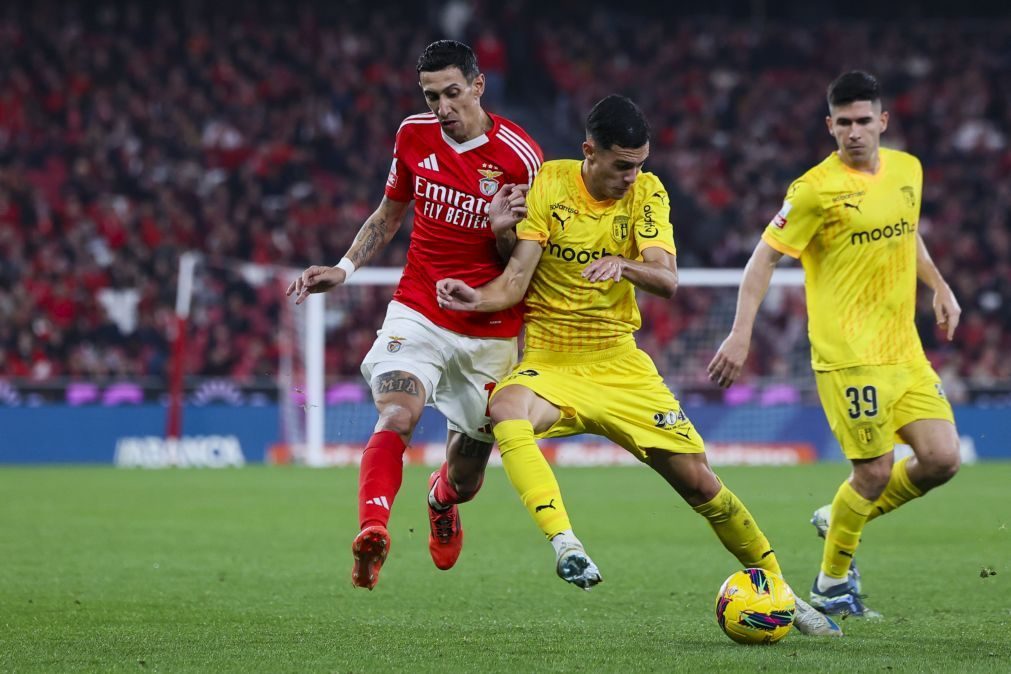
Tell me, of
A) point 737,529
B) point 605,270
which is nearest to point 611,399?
point 605,270

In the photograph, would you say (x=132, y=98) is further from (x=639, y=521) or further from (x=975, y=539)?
(x=975, y=539)

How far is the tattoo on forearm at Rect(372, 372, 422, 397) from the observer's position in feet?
22.9

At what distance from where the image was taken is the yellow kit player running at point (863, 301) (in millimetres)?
7039

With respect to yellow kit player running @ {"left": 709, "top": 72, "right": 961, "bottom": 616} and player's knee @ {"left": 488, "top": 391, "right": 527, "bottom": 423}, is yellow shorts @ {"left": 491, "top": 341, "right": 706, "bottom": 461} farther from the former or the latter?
yellow kit player running @ {"left": 709, "top": 72, "right": 961, "bottom": 616}

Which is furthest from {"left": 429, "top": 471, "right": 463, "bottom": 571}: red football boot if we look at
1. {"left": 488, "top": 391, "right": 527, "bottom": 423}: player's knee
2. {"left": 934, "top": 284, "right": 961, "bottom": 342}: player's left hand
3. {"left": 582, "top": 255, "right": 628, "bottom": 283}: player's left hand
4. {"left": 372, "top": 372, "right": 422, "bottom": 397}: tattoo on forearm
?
{"left": 934, "top": 284, "right": 961, "bottom": 342}: player's left hand

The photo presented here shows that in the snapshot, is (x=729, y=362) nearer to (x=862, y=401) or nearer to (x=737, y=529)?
Result: (x=737, y=529)

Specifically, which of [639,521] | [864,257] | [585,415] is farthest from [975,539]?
[585,415]

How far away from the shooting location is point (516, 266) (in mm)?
6785

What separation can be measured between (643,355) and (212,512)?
748cm

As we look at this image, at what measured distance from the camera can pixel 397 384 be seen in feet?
23.0

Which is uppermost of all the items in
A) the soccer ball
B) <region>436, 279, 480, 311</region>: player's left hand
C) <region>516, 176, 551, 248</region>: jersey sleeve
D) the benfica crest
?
the benfica crest

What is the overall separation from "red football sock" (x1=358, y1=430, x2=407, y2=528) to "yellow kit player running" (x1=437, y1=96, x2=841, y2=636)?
54 centimetres

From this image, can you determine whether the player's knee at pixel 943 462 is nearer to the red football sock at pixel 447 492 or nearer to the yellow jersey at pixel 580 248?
the yellow jersey at pixel 580 248

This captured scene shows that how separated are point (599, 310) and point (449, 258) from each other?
0.92m
